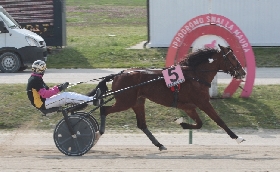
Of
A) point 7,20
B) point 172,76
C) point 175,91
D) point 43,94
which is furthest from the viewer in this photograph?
point 7,20

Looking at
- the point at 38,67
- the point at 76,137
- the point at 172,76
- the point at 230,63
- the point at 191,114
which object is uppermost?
the point at 38,67

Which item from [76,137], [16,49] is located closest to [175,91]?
[76,137]

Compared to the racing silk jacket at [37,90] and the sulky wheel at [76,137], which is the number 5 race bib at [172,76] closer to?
the sulky wheel at [76,137]

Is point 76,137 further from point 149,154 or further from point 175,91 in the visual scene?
point 175,91

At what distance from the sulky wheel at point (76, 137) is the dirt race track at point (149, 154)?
0.48ft

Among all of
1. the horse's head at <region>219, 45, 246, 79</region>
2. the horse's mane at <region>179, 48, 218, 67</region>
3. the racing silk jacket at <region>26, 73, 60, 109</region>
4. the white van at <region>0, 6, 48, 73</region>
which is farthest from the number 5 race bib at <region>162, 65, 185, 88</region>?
the white van at <region>0, 6, 48, 73</region>

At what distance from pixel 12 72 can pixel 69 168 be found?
40.5 ft

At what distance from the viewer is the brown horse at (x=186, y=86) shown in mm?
12750

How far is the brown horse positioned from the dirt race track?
495 millimetres

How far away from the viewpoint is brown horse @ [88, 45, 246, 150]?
12.8m

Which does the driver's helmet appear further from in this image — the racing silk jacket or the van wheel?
the van wheel

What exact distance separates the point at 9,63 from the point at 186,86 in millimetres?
11051

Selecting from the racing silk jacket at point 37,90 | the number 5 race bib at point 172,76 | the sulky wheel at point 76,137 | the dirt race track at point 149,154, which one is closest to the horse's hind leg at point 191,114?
the dirt race track at point 149,154

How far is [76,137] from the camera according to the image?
12281 millimetres
